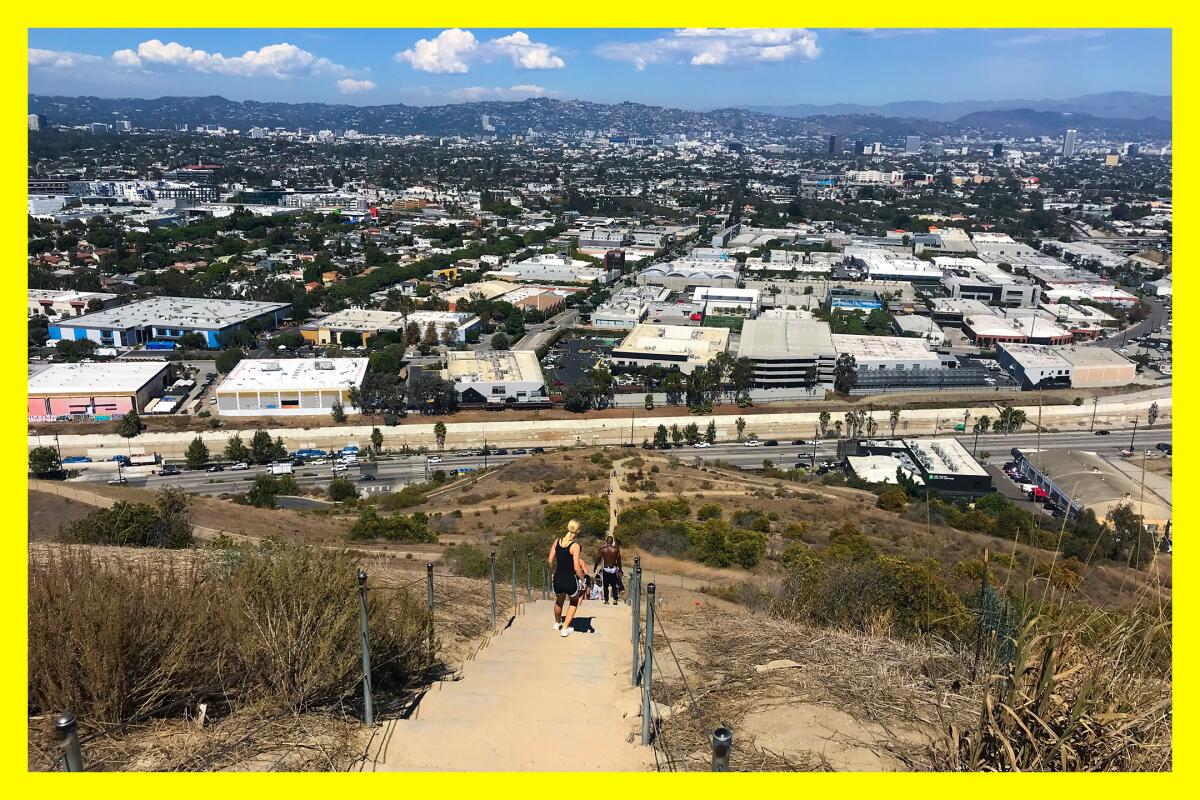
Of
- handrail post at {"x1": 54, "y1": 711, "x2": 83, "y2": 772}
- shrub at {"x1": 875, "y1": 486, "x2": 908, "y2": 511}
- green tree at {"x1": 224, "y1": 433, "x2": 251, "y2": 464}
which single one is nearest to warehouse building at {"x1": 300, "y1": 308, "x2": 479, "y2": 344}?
green tree at {"x1": 224, "y1": 433, "x2": 251, "y2": 464}

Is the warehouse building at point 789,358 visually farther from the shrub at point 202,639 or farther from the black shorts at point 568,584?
the shrub at point 202,639

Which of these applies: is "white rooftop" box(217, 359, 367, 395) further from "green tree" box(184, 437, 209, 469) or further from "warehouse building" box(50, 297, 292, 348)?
"warehouse building" box(50, 297, 292, 348)

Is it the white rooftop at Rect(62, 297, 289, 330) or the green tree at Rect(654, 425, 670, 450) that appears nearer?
the green tree at Rect(654, 425, 670, 450)

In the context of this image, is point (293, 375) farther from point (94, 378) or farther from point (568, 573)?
point (568, 573)

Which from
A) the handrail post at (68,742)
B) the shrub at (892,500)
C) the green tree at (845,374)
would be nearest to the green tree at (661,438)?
the shrub at (892,500)

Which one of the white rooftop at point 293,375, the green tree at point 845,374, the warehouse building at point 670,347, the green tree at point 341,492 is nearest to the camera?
the green tree at point 341,492

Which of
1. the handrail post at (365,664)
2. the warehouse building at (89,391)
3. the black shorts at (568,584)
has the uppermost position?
the handrail post at (365,664)
